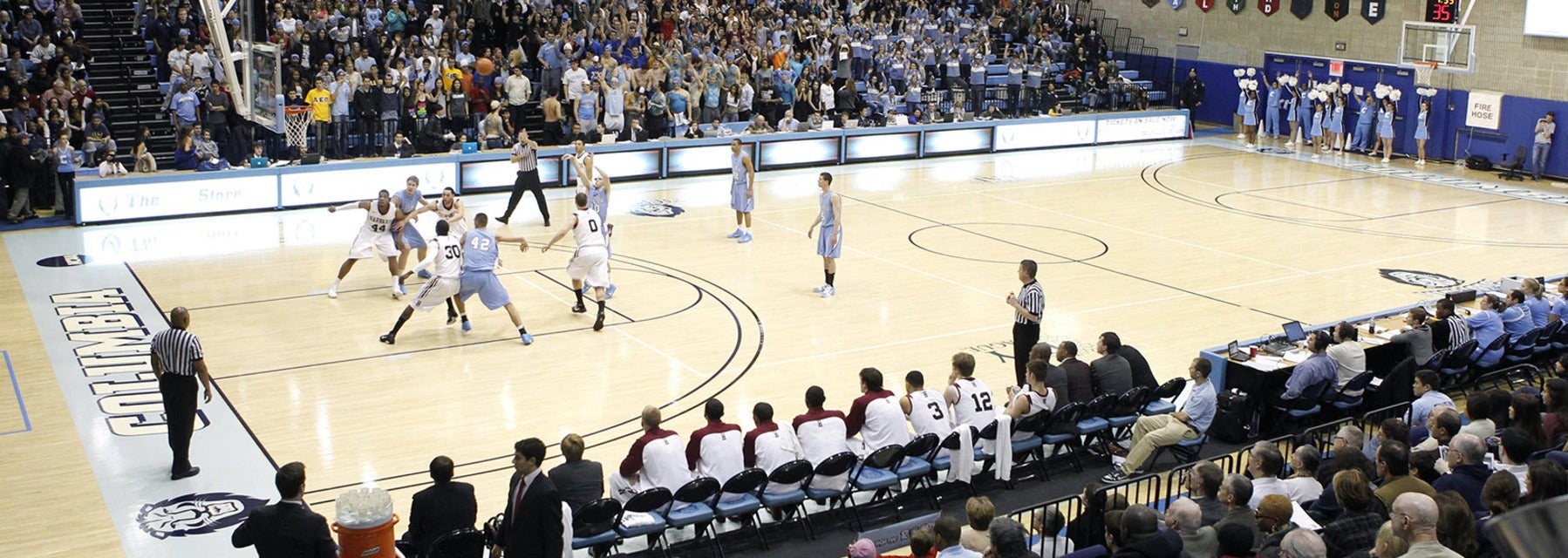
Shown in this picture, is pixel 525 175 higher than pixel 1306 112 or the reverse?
the reverse

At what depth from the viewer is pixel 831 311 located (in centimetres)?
1780

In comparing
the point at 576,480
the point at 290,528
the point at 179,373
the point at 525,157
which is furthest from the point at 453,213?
the point at 290,528

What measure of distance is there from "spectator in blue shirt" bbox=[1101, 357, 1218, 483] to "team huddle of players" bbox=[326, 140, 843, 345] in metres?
6.91

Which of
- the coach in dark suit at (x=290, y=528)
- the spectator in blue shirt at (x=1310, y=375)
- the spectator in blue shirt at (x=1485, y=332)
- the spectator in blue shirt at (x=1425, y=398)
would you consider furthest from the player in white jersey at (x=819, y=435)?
the spectator in blue shirt at (x=1485, y=332)

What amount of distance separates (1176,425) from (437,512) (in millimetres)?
6246

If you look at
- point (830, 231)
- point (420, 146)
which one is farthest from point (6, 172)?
point (830, 231)

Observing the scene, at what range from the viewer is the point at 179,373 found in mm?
11438

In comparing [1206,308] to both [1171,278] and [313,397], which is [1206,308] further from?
[313,397]

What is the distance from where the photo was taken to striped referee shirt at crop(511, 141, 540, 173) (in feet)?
74.3

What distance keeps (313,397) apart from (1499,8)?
96.6 feet

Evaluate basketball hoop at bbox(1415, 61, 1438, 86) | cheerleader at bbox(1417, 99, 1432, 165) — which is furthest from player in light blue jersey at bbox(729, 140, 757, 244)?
basketball hoop at bbox(1415, 61, 1438, 86)

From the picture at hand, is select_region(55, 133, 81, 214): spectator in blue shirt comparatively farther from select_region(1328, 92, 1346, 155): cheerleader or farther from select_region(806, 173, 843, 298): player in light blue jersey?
select_region(1328, 92, 1346, 155): cheerleader

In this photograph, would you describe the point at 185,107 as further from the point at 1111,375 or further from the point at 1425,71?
the point at 1425,71

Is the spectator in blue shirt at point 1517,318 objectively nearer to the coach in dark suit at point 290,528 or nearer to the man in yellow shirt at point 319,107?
the coach in dark suit at point 290,528
